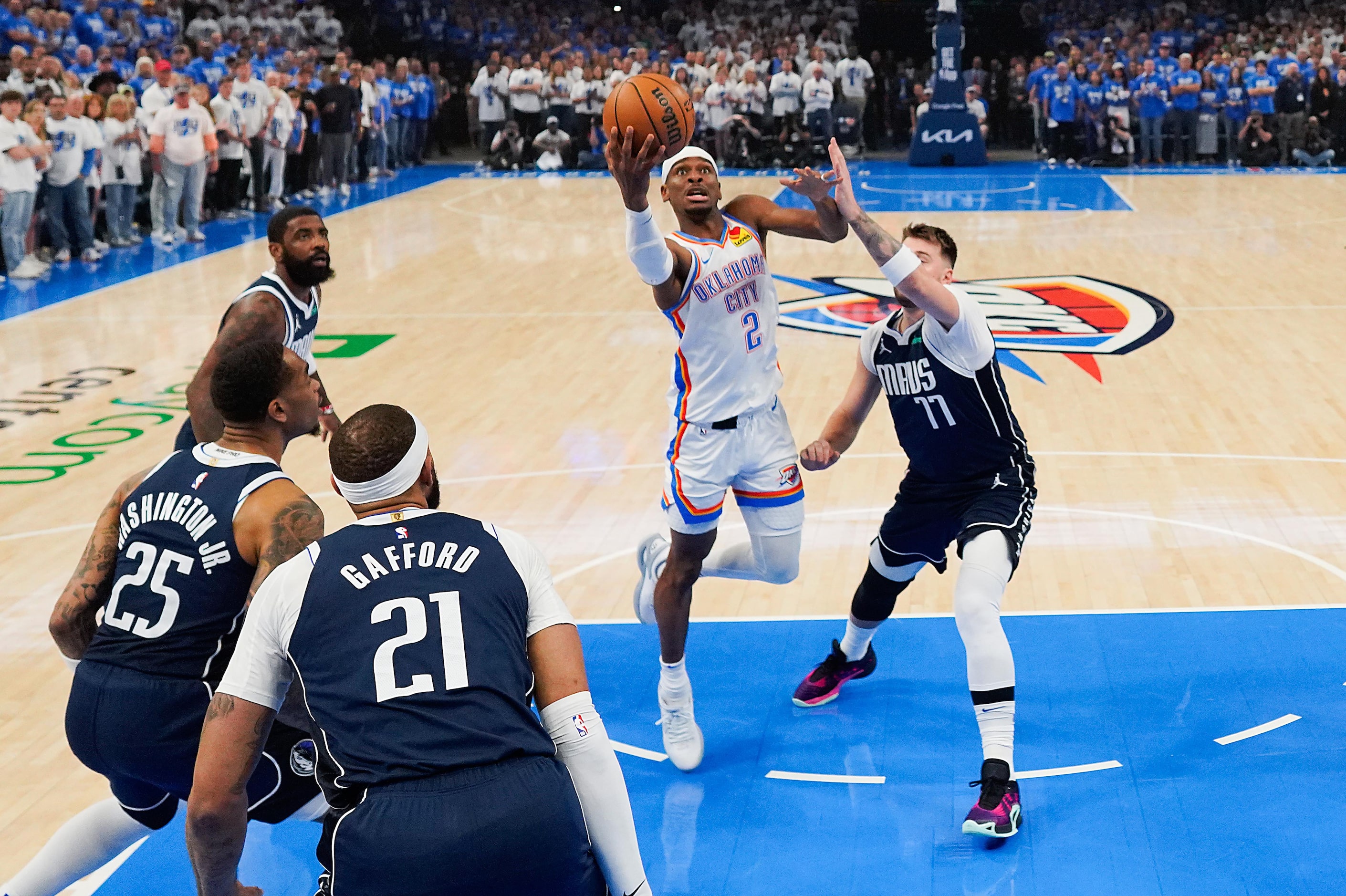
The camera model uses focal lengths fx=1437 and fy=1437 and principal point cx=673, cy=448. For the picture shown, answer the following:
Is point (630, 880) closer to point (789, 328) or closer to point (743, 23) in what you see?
point (789, 328)

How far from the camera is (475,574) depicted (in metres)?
3.06

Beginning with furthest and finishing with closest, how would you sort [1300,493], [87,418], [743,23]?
[743,23] → [87,418] → [1300,493]

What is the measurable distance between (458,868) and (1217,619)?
467 cm

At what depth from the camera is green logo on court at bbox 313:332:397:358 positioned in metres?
12.3

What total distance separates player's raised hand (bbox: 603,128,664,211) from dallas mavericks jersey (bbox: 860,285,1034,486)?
1072mm

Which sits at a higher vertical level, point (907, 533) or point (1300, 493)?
point (907, 533)

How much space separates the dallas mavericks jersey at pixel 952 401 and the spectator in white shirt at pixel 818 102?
21.3 metres

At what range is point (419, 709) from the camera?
115 inches

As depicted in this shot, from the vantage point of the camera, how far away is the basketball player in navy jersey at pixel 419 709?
2.87m

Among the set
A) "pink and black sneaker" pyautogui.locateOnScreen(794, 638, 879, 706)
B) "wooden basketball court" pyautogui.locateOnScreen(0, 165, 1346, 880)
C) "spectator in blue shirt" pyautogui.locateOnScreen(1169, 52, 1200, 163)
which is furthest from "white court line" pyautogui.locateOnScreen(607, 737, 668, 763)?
"spectator in blue shirt" pyautogui.locateOnScreen(1169, 52, 1200, 163)

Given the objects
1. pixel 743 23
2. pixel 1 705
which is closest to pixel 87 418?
pixel 1 705

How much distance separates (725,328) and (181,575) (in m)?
2.45

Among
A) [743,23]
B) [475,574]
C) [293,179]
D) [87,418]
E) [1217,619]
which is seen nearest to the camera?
[475,574]

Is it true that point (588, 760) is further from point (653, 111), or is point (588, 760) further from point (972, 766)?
point (653, 111)
